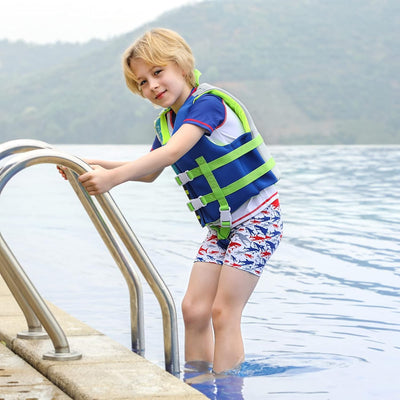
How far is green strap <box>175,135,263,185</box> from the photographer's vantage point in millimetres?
2996

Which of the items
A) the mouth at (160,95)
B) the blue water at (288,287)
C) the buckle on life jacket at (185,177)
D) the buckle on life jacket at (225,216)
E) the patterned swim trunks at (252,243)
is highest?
the mouth at (160,95)

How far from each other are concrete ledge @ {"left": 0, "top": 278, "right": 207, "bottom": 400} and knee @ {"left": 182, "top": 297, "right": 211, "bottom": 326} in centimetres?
32

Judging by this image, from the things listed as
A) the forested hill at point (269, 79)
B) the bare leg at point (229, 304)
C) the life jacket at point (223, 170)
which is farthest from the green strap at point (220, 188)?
the forested hill at point (269, 79)

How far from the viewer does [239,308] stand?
3.06 metres

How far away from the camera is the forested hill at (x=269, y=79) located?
269 ft

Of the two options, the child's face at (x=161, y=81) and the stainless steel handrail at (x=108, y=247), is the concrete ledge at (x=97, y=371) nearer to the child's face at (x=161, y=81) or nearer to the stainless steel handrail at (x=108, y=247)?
the stainless steel handrail at (x=108, y=247)

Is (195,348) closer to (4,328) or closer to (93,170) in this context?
(4,328)

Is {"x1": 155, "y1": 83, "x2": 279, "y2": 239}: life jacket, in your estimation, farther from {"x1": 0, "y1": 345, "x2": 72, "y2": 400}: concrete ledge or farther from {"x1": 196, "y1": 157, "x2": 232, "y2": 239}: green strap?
{"x1": 0, "y1": 345, "x2": 72, "y2": 400}: concrete ledge

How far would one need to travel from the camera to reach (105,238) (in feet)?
9.41

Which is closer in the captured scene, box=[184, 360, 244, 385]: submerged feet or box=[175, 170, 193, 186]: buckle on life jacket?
box=[175, 170, 193, 186]: buckle on life jacket

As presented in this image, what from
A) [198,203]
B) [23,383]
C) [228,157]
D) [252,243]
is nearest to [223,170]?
[228,157]

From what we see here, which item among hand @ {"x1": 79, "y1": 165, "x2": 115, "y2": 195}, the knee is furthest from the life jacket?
hand @ {"x1": 79, "y1": 165, "x2": 115, "y2": 195}

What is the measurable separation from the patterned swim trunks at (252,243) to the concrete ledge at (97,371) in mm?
505

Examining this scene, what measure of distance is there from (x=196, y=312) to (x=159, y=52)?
975 mm
